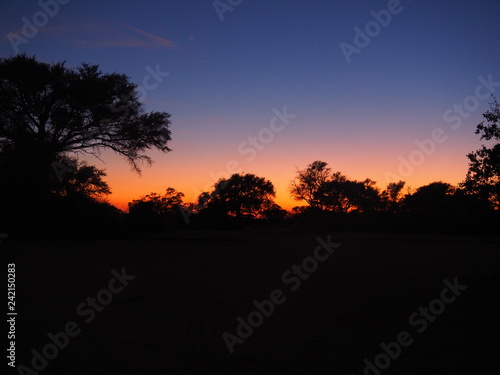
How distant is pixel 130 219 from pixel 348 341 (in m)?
29.5

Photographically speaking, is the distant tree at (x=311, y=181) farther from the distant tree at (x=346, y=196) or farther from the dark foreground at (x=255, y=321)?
the dark foreground at (x=255, y=321)

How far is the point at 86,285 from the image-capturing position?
30.1 feet

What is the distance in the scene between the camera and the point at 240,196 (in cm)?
5272

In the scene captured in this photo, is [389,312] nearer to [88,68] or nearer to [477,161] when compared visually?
[477,161]

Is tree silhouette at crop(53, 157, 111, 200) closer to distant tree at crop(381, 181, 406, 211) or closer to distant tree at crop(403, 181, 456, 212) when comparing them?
distant tree at crop(403, 181, 456, 212)

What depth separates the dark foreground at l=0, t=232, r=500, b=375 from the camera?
484 cm

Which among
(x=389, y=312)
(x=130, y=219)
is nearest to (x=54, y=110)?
(x=130, y=219)

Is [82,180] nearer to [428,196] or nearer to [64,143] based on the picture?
[64,143]

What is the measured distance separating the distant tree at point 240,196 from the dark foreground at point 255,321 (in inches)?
1554

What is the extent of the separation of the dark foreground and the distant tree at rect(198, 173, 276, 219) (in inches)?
1554

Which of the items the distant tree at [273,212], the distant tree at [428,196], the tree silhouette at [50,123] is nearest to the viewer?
the tree silhouette at [50,123]

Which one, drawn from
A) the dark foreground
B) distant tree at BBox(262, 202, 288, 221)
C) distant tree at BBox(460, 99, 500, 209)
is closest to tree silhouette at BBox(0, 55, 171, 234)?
the dark foreground

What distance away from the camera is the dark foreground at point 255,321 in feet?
15.9

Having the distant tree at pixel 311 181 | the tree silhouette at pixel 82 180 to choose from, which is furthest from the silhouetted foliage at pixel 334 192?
the tree silhouette at pixel 82 180
